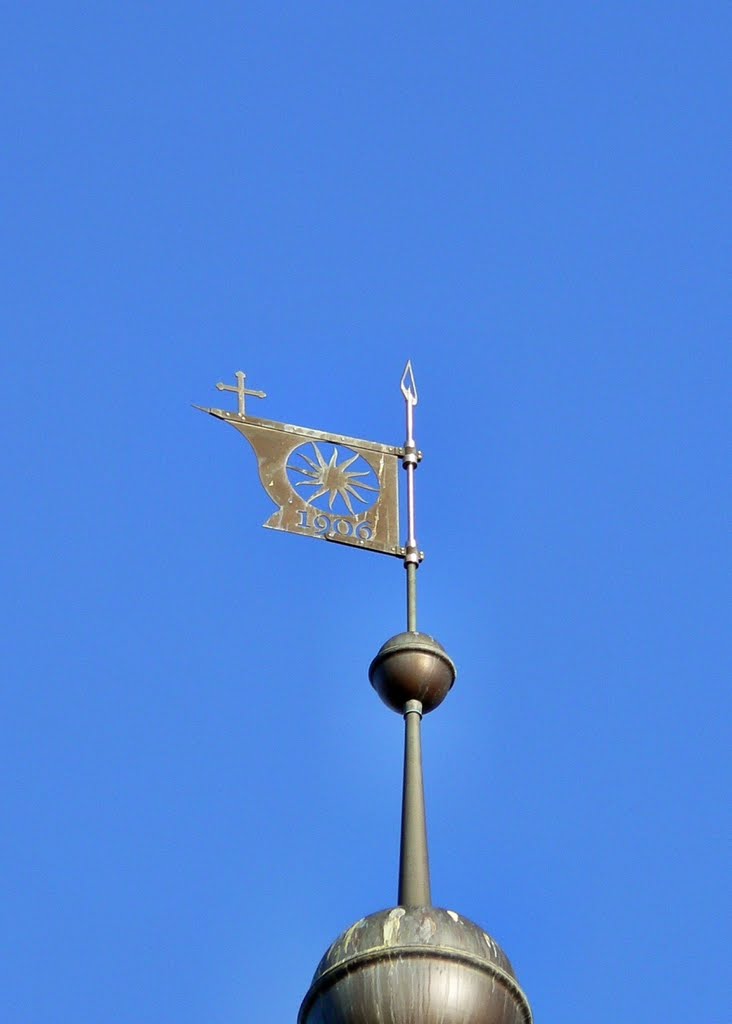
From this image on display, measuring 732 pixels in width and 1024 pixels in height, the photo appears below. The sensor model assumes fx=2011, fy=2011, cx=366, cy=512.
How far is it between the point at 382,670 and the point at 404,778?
2.30 feet

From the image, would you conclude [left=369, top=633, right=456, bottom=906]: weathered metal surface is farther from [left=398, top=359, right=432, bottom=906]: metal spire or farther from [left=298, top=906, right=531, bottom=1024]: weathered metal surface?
[left=298, top=906, right=531, bottom=1024]: weathered metal surface

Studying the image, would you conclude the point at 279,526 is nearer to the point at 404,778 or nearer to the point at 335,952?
the point at 404,778

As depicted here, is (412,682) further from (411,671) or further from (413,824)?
(413,824)

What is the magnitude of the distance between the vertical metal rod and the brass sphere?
0.25ft

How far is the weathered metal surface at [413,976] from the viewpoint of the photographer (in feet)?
30.6

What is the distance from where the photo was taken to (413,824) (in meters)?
10.9

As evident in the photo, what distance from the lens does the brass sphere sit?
11.5 m

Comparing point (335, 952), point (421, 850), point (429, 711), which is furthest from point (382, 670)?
point (335, 952)

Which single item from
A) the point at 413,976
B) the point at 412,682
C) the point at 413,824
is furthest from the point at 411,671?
the point at 413,976

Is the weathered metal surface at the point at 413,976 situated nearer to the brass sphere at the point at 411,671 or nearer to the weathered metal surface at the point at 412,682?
the weathered metal surface at the point at 412,682

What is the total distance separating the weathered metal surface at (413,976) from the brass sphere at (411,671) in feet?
6.78

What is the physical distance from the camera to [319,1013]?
9.53 meters

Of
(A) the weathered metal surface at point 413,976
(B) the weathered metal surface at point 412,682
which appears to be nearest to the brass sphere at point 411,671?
(B) the weathered metal surface at point 412,682

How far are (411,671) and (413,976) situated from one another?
2.45m
